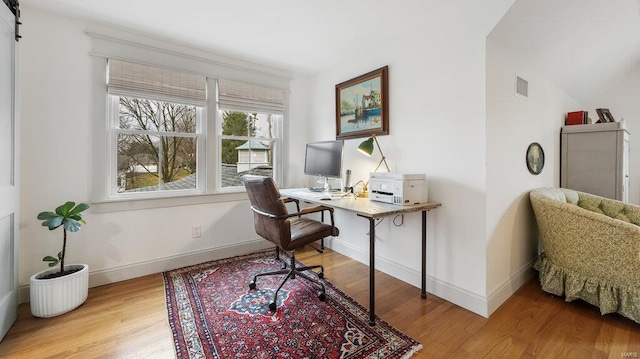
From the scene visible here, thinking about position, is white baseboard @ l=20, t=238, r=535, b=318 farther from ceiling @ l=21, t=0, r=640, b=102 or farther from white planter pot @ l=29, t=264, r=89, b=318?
ceiling @ l=21, t=0, r=640, b=102

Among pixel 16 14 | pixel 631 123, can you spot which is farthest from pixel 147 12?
pixel 631 123

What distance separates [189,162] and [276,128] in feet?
3.71

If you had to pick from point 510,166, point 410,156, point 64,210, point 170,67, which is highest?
point 170,67

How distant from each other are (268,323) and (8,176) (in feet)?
6.41

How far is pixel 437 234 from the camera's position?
2.17 metres

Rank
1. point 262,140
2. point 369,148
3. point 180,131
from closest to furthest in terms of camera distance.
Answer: point 369,148
point 180,131
point 262,140

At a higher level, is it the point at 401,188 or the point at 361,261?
the point at 401,188

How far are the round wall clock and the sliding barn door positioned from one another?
154 inches

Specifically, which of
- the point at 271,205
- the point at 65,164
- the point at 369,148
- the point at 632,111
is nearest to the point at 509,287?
the point at 369,148

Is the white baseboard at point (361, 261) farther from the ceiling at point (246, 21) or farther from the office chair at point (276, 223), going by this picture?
the ceiling at point (246, 21)

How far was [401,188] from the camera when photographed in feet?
6.45

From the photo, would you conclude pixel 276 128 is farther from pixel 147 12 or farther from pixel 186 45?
pixel 147 12

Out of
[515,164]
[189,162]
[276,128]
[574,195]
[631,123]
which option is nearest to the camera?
[515,164]

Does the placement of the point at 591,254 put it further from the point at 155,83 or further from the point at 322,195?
the point at 155,83
